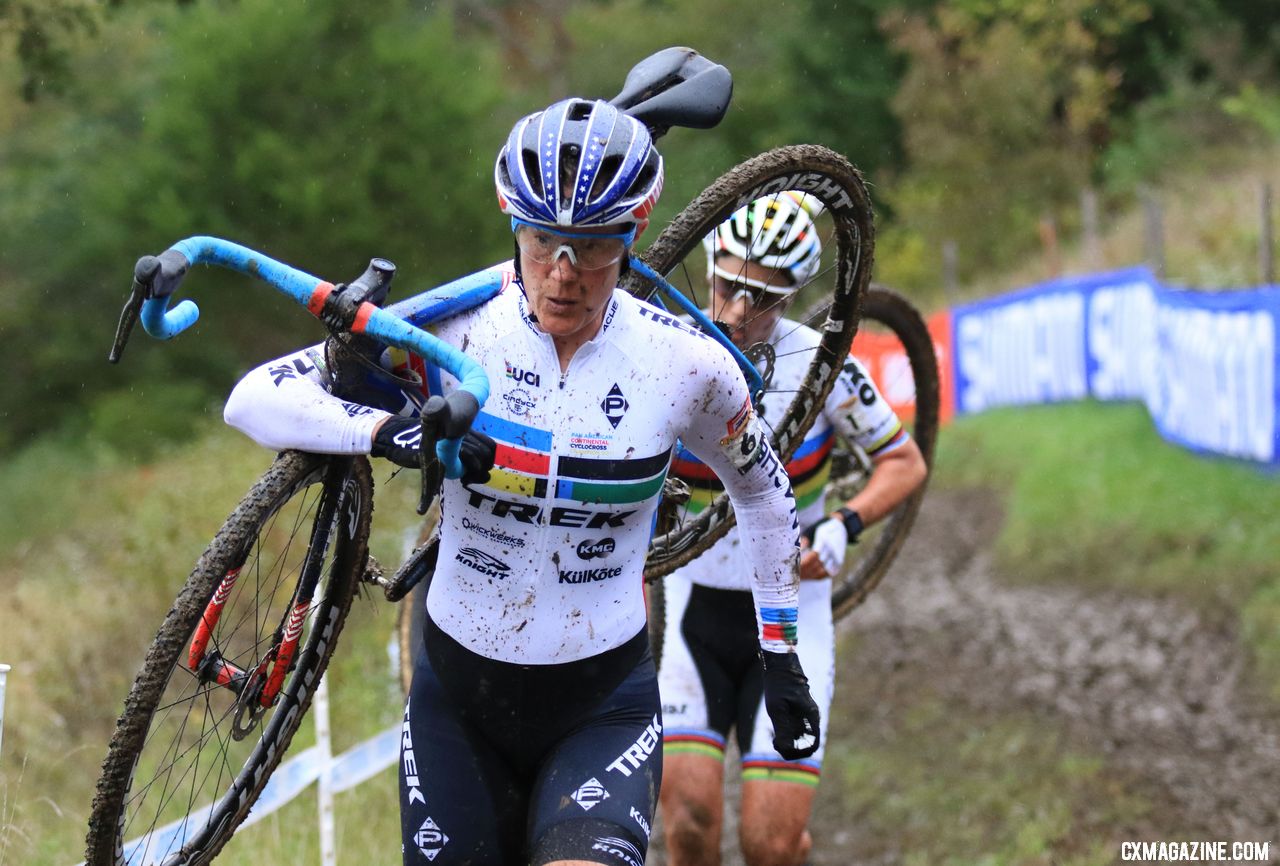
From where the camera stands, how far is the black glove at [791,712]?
4.15 meters

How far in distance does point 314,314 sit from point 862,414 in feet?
10.9

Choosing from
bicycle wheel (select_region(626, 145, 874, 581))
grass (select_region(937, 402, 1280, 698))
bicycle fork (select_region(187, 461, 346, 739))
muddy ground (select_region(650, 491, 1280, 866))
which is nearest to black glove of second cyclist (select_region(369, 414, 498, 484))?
bicycle fork (select_region(187, 461, 346, 739))

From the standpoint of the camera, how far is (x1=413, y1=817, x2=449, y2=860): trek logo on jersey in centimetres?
375

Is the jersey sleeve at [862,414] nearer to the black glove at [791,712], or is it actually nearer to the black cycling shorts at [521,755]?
the black glove at [791,712]

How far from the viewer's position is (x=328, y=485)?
3.94 metres

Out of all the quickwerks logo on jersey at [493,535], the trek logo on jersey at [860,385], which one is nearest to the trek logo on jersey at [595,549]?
the quickwerks logo on jersey at [493,535]

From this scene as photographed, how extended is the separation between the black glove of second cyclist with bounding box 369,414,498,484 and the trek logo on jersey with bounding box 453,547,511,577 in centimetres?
33

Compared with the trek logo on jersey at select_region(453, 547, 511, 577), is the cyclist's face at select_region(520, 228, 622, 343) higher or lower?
higher

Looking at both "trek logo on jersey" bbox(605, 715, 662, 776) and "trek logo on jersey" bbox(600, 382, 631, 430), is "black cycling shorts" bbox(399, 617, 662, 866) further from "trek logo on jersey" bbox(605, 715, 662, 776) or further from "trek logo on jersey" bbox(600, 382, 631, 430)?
"trek logo on jersey" bbox(600, 382, 631, 430)

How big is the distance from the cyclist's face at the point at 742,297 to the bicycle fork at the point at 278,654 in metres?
2.06

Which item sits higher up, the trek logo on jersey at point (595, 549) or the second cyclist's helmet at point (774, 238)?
the second cyclist's helmet at point (774, 238)

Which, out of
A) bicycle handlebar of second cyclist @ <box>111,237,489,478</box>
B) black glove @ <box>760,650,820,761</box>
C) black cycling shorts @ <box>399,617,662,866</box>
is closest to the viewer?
bicycle handlebar of second cyclist @ <box>111,237,489,478</box>

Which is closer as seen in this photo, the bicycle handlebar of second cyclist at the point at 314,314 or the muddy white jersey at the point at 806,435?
Result: the bicycle handlebar of second cyclist at the point at 314,314

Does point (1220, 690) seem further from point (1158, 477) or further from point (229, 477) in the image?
point (229, 477)
